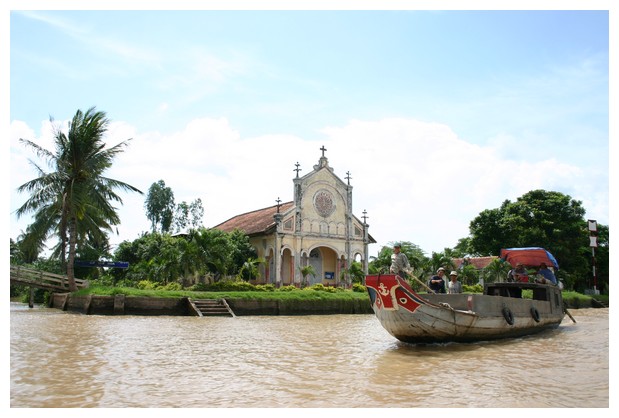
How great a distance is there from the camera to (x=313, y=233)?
36594 millimetres

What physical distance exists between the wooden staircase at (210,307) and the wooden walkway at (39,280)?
7374 mm

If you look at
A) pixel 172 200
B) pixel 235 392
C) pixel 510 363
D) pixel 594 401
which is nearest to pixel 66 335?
pixel 235 392

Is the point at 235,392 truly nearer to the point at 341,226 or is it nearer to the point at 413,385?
the point at 413,385

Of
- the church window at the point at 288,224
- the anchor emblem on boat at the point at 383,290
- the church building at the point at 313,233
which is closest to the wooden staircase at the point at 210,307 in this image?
the anchor emblem on boat at the point at 383,290

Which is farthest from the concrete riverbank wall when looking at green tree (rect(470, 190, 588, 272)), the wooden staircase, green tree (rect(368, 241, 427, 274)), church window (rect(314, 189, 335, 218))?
green tree (rect(470, 190, 588, 272))

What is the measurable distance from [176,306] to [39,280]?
8.04m

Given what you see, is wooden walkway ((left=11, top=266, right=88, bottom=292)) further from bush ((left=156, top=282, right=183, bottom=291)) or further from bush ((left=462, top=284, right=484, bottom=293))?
bush ((left=462, top=284, right=484, bottom=293))

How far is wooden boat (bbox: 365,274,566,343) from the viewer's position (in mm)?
11469

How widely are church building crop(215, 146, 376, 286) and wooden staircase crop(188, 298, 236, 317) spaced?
1221 centimetres

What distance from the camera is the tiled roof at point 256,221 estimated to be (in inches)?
1420

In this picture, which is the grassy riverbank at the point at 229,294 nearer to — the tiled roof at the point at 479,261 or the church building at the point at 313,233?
the church building at the point at 313,233

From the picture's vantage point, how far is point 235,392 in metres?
7.09
